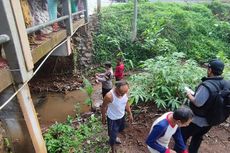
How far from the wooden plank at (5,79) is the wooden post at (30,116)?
0.87 ft

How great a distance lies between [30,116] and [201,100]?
253cm

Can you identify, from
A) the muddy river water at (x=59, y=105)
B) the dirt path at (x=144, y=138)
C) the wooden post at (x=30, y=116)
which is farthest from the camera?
the muddy river water at (x=59, y=105)

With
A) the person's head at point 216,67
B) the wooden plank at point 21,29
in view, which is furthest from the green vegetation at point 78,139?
the person's head at point 216,67

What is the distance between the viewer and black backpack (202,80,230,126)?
3.37 meters

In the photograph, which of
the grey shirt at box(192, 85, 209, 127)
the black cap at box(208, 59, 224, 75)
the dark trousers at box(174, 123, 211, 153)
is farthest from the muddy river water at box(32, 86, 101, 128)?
the black cap at box(208, 59, 224, 75)

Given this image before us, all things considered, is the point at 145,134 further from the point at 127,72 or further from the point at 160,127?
the point at 127,72

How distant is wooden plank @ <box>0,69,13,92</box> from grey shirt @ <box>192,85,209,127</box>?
2.65m

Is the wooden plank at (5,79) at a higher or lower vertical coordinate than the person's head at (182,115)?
higher

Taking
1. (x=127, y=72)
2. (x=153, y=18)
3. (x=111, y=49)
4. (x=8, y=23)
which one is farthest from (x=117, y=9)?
(x=8, y=23)

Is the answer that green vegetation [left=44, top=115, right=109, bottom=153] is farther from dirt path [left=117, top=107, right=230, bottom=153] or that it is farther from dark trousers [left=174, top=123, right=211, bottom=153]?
dark trousers [left=174, top=123, right=211, bottom=153]

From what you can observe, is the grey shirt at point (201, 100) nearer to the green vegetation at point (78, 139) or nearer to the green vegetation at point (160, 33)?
the green vegetation at point (78, 139)

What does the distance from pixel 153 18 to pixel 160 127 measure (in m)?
10.4

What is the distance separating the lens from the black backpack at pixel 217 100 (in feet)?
11.0

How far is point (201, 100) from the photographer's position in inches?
137
